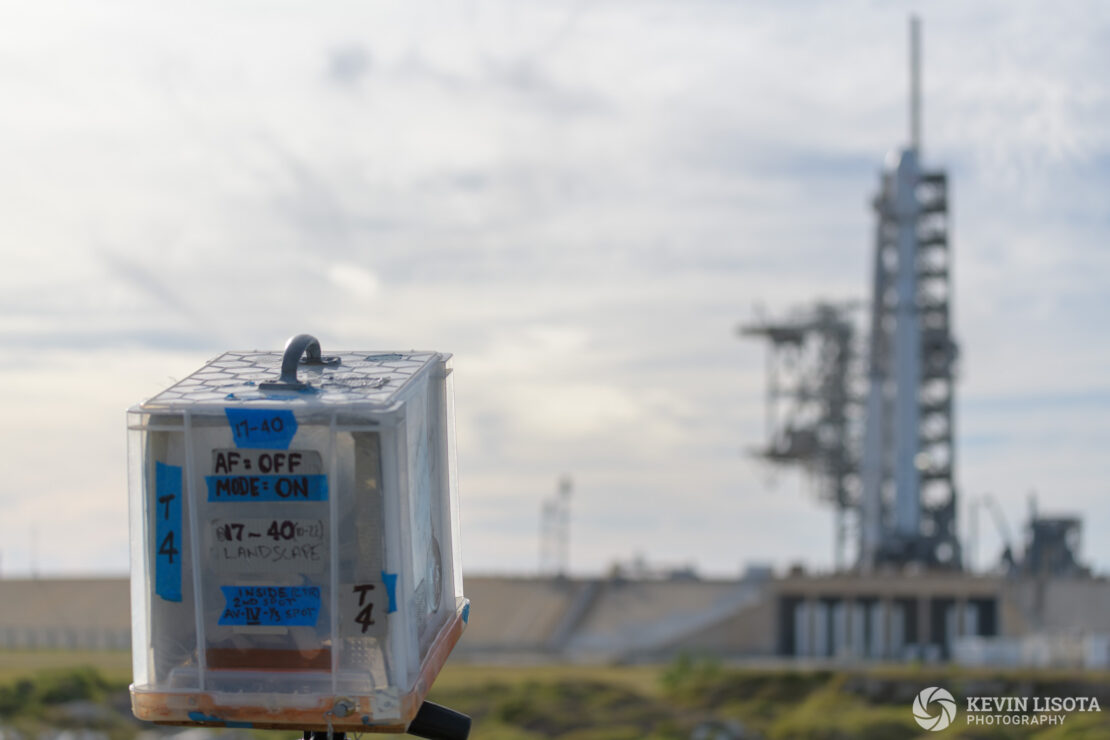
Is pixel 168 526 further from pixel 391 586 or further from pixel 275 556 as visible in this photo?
pixel 391 586

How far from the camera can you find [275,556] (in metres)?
4.70

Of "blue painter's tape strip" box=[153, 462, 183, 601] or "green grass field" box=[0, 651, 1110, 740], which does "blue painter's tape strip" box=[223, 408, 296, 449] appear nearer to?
"blue painter's tape strip" box=[153, 462, 183, 601]

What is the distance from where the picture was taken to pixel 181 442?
469 centimetres

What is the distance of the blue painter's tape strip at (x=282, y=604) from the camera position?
4.70m

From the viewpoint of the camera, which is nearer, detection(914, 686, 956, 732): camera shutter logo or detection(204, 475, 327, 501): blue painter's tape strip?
detection(204, 475, 327, 501): blue painter's tape strip

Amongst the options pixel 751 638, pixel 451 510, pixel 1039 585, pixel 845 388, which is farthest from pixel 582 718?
pixel 845 388

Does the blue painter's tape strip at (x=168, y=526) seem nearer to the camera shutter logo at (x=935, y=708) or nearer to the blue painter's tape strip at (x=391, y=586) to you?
the blue painter's tape strip at (x=391, y=586)

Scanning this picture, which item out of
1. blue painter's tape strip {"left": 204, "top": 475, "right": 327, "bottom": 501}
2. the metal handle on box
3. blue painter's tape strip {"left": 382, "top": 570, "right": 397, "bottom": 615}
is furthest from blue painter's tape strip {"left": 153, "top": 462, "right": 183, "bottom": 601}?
blue painter's tape strip {"left": 382, "top": 570, "right": 397, "bottom": 615}

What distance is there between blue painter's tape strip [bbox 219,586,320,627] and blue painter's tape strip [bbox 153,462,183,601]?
21 cm

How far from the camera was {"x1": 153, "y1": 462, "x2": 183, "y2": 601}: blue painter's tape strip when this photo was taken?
185 inches

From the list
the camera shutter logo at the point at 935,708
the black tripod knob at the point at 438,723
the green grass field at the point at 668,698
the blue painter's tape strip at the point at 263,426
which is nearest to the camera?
the blue painter's tape strip at the point at 263,426

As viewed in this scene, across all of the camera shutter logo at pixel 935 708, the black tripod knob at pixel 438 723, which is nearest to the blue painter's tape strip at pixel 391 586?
the black tripod knob at pixel 438 723

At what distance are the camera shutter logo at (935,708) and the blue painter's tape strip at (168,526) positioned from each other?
29.0m

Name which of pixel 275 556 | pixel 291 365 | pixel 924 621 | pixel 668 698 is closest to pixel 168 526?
pixel 275 556
